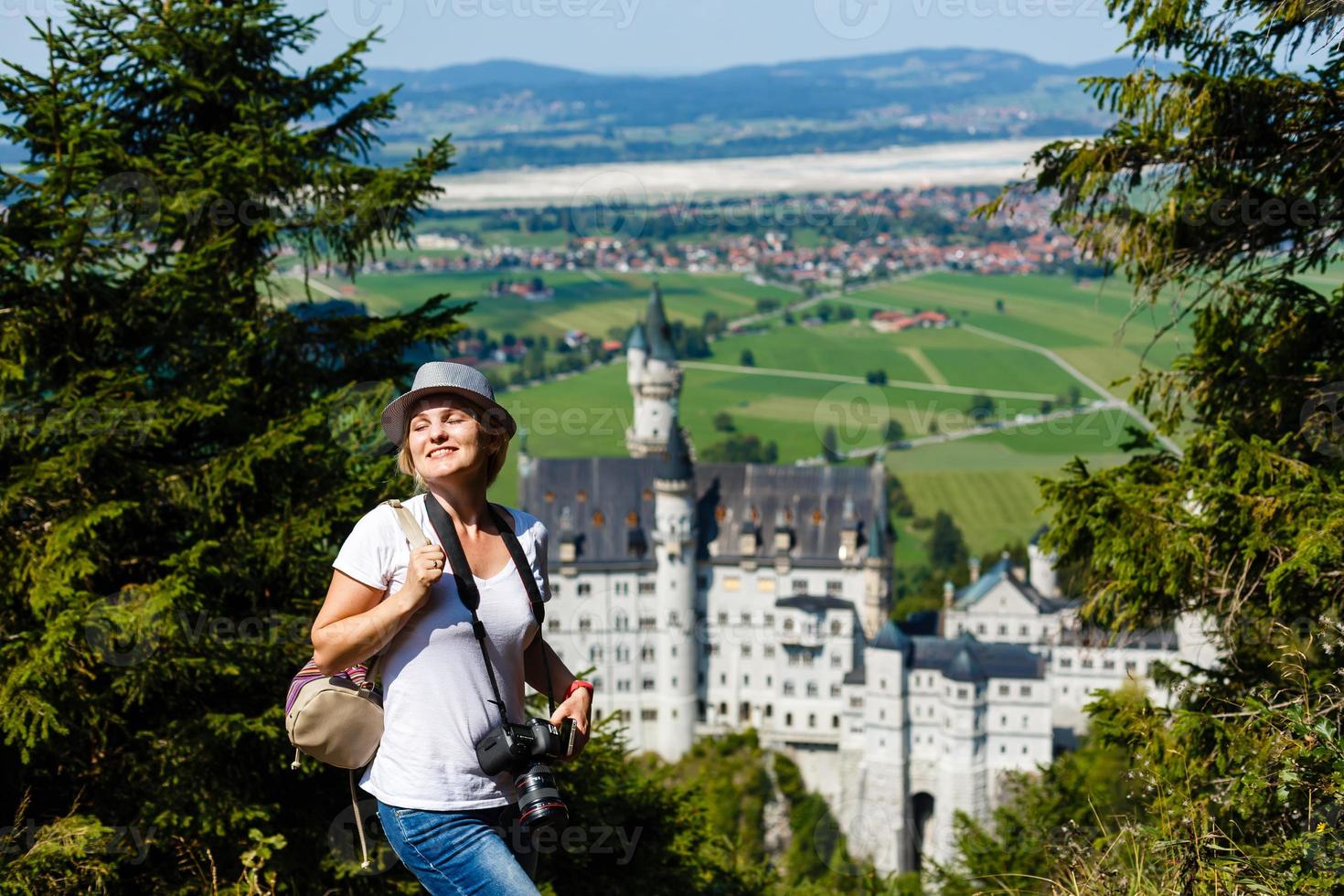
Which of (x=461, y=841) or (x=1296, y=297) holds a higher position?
(x=1296, y=297)

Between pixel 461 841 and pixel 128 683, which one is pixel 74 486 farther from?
pixel 461 841

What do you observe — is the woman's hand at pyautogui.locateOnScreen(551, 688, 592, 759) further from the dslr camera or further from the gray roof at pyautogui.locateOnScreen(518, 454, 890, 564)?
the gray roof at pyautogui.locateOnScreen(518, 454, 890, 564)

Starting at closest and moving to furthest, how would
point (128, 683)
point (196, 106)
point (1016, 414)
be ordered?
point (128, 683), point (196, 106), point (1016, 414)

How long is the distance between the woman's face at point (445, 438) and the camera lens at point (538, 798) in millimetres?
1468

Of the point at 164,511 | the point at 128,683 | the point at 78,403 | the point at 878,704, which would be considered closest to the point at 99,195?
the point at 78,403

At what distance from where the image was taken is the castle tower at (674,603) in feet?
265

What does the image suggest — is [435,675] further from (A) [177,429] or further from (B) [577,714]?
(A) [177,429]

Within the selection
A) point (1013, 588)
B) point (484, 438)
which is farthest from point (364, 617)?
point (1013, 588)

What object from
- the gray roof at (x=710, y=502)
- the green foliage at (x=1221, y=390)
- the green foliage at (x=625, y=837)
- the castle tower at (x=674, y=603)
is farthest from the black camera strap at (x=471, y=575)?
the gray roof at (x=710, y=502)

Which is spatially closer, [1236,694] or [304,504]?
[1236,694]

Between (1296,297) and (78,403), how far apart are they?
12.0m

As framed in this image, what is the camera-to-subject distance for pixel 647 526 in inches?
3297

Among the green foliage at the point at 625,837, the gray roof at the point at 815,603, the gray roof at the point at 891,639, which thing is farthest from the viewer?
the gray roof at the point at 815,603

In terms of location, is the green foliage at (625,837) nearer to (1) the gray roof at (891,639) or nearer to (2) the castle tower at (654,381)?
(1) the gray roof at (891,639)
